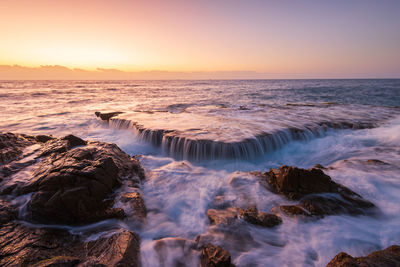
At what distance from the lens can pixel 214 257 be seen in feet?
8.98

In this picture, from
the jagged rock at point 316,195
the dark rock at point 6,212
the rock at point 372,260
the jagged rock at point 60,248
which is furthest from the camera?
the jagged rock at point 316,195

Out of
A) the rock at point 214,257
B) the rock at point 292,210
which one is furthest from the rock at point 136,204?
the rock at point 292,210

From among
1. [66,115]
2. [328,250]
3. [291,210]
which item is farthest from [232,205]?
[66,115]

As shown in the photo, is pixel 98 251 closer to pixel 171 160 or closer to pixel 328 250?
pixel 328 250

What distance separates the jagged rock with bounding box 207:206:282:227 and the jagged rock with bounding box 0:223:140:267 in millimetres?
1561

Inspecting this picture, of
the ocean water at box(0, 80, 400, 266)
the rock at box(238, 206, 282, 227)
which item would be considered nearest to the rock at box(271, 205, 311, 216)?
the ocean water at box(0, 80, 400, 266)

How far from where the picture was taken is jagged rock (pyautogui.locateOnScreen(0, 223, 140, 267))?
8.23 feet

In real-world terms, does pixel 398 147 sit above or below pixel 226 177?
above

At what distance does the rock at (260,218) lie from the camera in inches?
147

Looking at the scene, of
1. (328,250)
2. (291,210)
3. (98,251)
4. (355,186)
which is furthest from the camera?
(355,186)

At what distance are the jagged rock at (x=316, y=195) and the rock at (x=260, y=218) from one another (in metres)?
0.42

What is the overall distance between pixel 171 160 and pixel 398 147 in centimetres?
913

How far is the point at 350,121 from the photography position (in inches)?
454

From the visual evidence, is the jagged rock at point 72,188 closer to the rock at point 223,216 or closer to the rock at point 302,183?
the rock at point 223,216
